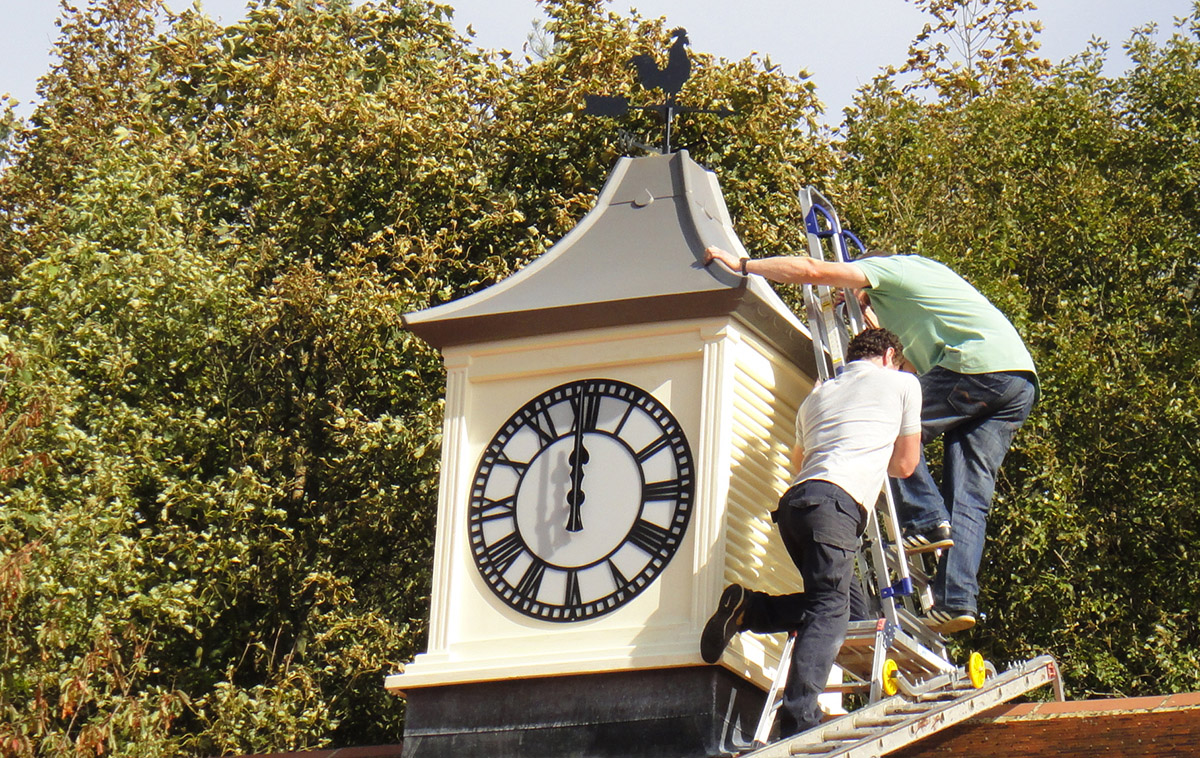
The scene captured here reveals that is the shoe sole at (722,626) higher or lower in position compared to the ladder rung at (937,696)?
higher

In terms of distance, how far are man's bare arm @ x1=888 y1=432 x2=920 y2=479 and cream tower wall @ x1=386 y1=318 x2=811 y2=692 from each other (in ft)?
2.28

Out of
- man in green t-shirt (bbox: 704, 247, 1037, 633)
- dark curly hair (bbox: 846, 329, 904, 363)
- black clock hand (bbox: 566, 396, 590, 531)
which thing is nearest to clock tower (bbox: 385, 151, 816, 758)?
black clock hand (bbox: 566, 396, 590, 531)

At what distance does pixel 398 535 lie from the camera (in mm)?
17422

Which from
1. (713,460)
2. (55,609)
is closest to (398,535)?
(55,609)

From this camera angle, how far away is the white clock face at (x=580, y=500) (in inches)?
320

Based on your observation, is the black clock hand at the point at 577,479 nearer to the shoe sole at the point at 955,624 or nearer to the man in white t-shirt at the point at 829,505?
the man in white t-shirt at the point at 829,505

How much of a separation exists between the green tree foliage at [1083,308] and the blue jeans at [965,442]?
27.1ft

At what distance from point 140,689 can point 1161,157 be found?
1296cm

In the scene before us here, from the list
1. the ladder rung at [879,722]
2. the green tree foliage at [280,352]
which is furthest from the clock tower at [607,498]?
the green tree foliage at [280,352]

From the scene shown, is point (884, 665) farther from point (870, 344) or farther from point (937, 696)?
point (870, 344)

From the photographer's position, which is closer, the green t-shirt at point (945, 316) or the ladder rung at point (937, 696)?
the ladder rung at point (937, 696)

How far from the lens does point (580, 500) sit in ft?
27.4

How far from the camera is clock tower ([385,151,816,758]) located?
786cm

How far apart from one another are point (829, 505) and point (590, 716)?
1.34 m
